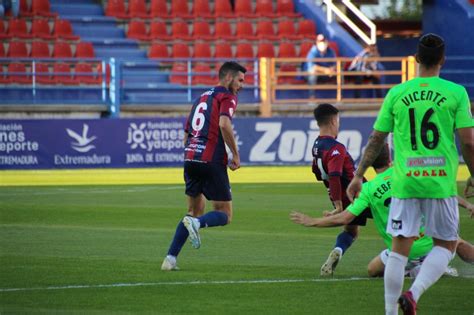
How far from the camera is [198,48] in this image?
30500 mm

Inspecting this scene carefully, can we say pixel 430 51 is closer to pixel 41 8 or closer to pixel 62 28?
pixel 62 28

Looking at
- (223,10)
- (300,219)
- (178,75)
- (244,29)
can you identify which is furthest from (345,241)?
Answer: (223,10)

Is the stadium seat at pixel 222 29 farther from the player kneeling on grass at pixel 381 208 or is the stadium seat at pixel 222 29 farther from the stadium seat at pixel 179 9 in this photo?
the player kneeling on grass at pixel 381 208

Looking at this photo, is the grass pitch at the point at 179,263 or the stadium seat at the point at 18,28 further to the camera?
the stadium seat at the point at 18,28

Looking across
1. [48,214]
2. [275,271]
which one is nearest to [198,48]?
[48,214]

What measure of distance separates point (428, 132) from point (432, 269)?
928 millimetres

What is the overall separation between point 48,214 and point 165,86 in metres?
12.7

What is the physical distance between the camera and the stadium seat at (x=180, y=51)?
3039 centimetres

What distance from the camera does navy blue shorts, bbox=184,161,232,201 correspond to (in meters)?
10.9

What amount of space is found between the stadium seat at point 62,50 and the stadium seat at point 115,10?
291 centimetres

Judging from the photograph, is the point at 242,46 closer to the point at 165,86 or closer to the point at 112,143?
the point at 165,86

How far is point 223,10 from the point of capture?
3275 centimetres

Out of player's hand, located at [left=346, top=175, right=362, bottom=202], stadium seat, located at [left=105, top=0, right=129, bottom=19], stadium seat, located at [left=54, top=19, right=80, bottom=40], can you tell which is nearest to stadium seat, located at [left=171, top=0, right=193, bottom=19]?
stadium seat, located at [left=105, top=0, right=129, bottom=19]

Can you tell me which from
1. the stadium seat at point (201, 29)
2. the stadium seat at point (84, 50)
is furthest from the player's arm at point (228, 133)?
the stadium seat at point (201, 29)
